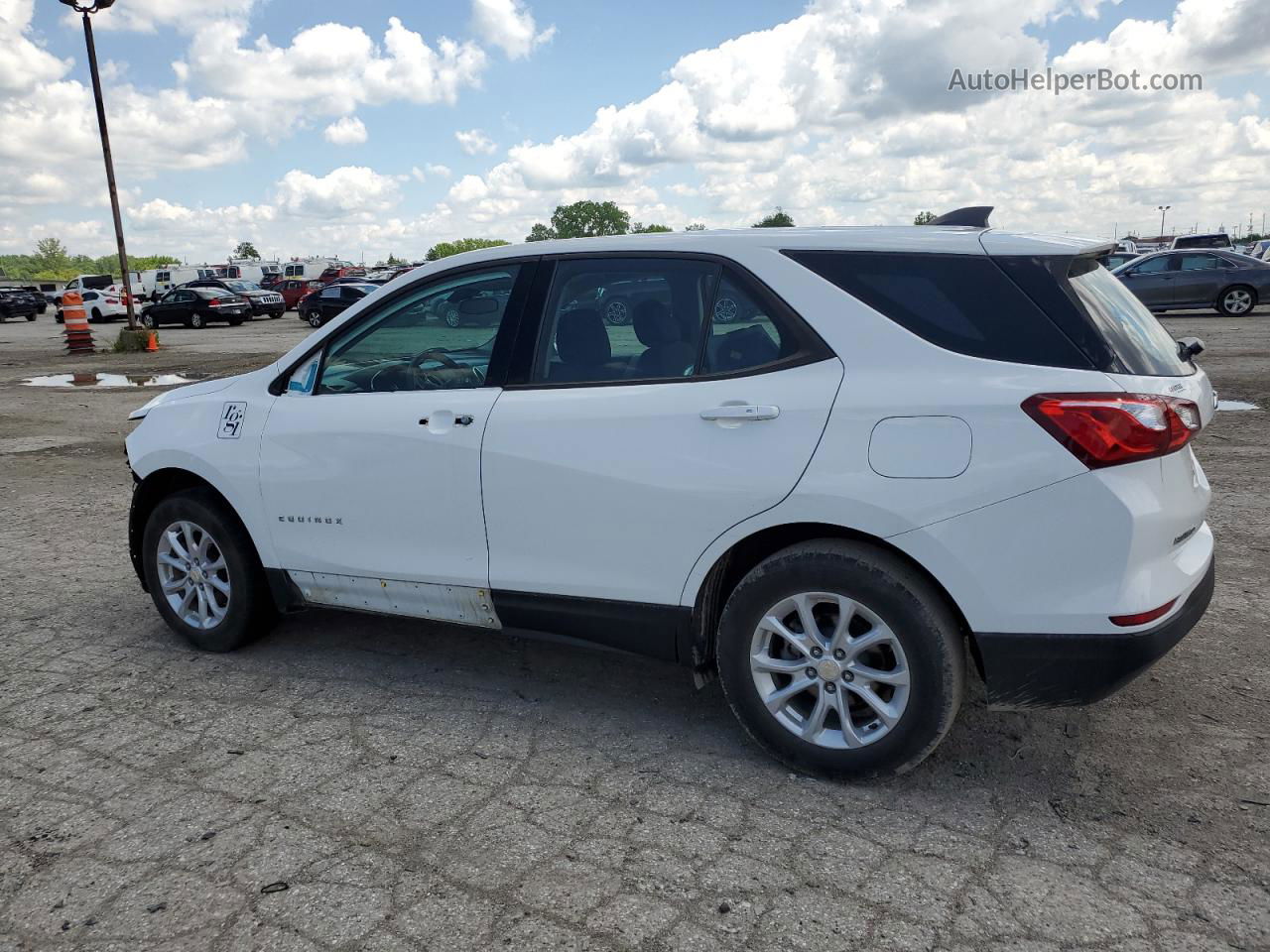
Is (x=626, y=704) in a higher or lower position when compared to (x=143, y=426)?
lower

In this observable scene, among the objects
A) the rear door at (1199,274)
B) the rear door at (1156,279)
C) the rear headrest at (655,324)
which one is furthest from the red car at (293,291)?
the rear headrest at (655,324)

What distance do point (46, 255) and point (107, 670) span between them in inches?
6839

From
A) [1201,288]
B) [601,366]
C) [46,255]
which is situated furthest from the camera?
[46,255]

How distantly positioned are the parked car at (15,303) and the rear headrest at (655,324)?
48570mm

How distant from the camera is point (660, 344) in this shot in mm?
3576

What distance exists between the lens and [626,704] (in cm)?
405

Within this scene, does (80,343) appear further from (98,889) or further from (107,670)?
(98,889)

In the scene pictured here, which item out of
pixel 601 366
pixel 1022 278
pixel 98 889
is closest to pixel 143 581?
pixel 98 889

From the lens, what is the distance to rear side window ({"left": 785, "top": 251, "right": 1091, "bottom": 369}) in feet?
9.98

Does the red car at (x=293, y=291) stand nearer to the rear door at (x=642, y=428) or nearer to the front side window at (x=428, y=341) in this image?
the front side window at (x=428, y=341)

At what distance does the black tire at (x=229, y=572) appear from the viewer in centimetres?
449

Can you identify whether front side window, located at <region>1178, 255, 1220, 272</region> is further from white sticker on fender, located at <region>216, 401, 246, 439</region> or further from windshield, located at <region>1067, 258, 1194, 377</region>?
white sticker on fender, located at <region>216, 401, 246, 439</region>

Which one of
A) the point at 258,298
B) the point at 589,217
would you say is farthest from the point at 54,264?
the point at 258,298

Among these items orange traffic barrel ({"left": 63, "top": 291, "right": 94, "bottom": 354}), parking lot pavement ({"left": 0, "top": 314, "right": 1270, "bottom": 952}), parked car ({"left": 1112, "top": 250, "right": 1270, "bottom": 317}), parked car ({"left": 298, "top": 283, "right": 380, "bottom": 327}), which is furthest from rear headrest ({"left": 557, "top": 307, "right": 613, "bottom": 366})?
parked car ({"left": 298, "top": 283, "right": 380, "bottom": 327})
